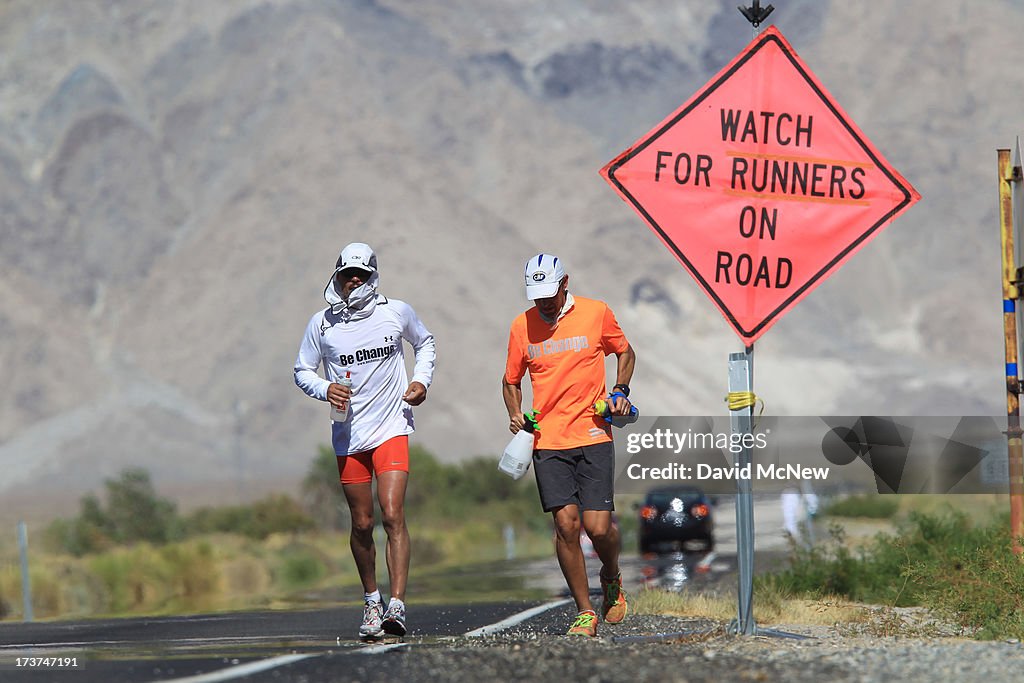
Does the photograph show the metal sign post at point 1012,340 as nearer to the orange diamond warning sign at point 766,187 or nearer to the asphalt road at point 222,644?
Answer: the orange diamond warning sign at point 766,187

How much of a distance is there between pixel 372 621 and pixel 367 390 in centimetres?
129

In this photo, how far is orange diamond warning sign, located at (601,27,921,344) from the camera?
28.2 feet

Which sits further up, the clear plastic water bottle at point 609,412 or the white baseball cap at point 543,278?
the white baseball cap at point 543,278

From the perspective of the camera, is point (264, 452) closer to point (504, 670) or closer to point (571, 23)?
point (571, 23)

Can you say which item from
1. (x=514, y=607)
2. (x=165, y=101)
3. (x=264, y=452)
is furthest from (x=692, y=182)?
(x=165, y=101)

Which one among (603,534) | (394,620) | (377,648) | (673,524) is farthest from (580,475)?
(673,524)

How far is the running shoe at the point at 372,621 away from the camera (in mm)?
8742

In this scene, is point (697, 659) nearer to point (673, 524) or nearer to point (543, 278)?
point (543, 278)

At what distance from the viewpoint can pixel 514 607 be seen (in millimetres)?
12492

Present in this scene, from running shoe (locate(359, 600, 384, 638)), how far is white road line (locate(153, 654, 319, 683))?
44.0 inches

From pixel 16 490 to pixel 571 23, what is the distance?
59.1 meters

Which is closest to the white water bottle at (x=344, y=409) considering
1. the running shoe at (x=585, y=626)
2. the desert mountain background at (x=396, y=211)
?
the running shoe at (x=585, y=626)

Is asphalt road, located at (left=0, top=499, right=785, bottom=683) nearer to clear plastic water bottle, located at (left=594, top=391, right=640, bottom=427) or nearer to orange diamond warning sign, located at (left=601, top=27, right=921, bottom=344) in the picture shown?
clear plastic water bottle, located at (left=594, top=391, right=640, bottom=427)

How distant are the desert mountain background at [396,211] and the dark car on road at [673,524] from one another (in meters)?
57.4
